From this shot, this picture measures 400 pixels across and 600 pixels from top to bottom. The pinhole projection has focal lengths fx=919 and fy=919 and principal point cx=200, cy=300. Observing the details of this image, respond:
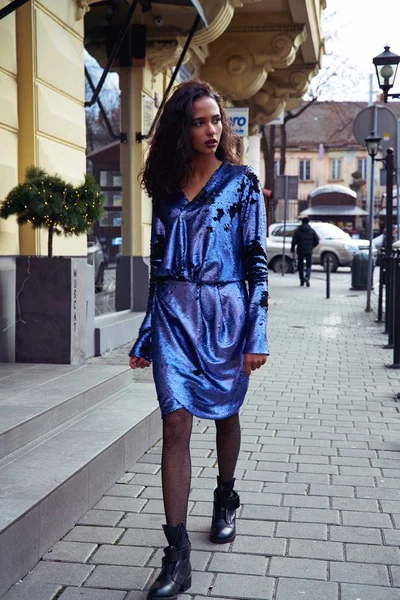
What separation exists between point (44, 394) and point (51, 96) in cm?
336

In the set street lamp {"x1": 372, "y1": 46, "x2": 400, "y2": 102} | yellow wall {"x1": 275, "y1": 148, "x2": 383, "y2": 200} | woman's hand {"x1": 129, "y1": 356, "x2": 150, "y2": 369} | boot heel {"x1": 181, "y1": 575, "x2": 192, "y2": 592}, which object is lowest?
boot heel {"x1": 181, "y1": 575, "x2": 192, "y2": 592}

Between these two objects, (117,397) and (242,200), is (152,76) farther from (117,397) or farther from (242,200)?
(242,200)

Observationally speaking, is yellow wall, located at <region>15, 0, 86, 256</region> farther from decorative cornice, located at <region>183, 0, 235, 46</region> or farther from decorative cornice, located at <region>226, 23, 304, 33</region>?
decorative cornice, located at <region>226, 23, 304, 33</region>

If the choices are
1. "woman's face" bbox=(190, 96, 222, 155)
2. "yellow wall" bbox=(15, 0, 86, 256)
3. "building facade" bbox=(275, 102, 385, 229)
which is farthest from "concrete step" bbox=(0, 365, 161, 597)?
"building facade" bbox=(275, 102, 385, 229)

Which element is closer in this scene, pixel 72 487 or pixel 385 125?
pixel 72 487

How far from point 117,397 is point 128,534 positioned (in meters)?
2.25

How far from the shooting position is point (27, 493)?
3857mm

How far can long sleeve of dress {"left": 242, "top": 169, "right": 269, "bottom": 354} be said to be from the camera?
3.67 metres

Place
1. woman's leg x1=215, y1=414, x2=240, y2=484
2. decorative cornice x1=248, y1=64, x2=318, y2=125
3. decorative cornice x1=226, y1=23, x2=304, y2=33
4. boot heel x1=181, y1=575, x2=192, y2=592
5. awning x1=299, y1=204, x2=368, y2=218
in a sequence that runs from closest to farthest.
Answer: boot heel x1=181, y1=575, x2=192, y2=592
woman's leg x1=215, y1=414, x2=240, y2=484
decorative cornice x1=226, y1=23, x2=304, y2=33
decorative cornice x1=248, y1=64, x2=318, y2=125
awning x1=299, y1=204, x2=368, y2=218

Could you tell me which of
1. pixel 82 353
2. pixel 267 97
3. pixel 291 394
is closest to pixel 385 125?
pixel 267 97

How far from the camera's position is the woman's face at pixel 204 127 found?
369cm

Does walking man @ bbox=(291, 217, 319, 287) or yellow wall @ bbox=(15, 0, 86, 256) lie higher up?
yellow wall @ bbox=(15, 0, 86, 256)

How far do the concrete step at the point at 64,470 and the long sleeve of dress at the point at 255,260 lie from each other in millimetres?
1099

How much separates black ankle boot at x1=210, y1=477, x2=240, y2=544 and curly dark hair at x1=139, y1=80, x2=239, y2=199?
131 centimetres
